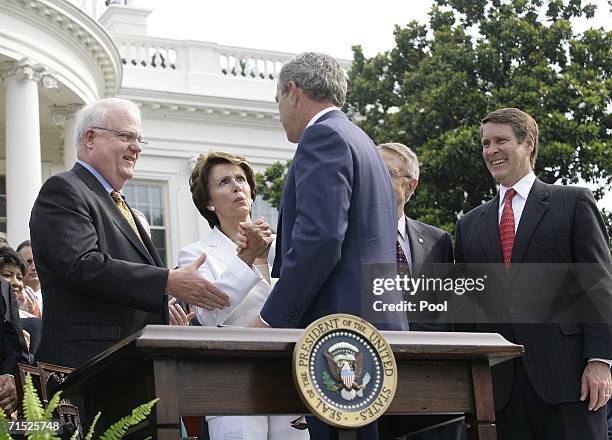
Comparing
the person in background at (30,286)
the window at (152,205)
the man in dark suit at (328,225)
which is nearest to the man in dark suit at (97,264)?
the man in dark suit at (328,225)

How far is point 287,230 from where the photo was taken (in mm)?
5176

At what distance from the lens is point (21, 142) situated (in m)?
22.6

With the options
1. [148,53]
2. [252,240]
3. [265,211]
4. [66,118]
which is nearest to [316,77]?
[252,240]

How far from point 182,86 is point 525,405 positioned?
24304mm

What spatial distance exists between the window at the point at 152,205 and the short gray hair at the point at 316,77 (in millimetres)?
22932

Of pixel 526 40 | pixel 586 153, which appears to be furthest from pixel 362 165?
pixel 526 40

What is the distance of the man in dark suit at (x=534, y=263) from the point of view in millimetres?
6012

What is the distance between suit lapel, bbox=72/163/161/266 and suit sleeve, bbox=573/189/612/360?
2.26m

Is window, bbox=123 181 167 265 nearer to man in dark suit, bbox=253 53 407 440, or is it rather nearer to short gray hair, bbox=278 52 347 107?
short gray hair, bbox=278 52 347 107

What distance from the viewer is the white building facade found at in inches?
931

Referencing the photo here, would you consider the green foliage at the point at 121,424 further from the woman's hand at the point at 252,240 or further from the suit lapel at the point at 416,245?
the suit lapel at the point at 416,245

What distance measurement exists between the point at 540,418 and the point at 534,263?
2.73ft

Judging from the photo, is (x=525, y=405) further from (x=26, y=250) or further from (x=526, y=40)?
(x=526, y=40)

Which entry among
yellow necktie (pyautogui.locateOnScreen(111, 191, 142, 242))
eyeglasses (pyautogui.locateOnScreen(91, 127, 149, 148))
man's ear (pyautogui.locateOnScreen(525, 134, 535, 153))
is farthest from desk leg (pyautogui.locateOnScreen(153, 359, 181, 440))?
man's ear (pyautogui.locateOnScreen(525, 134, 535, 153))
